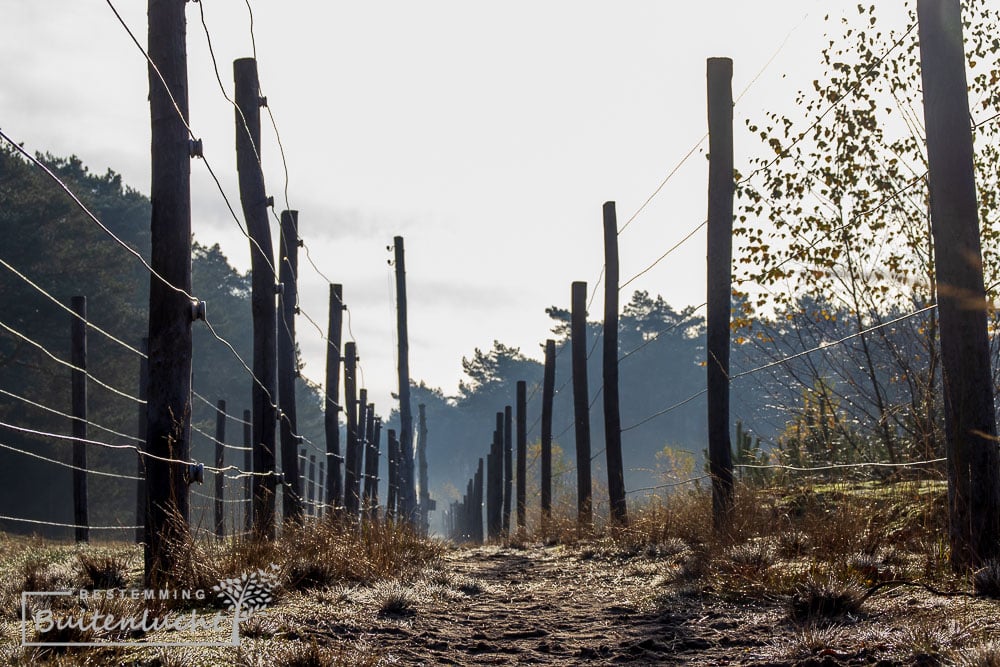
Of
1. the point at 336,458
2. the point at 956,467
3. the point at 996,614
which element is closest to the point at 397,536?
the point at 956,467

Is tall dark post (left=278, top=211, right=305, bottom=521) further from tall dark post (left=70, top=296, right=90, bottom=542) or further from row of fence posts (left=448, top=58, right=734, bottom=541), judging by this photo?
tall dark post (left=70, top=296, right=90, bottom=542)

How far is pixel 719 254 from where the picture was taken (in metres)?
10.4

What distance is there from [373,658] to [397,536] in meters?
5.06

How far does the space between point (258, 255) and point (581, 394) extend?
10564 mm

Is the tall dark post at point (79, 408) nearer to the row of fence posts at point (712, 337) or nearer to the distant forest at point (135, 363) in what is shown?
the distant forest at point (135, 363)

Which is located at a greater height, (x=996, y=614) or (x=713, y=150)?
(x=713, y=150)

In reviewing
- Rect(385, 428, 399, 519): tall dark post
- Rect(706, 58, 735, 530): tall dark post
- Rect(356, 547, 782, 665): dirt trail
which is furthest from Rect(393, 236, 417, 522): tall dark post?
Rect(356, 547, 782, 665): dirt trail

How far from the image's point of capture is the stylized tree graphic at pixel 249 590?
5.42 metres

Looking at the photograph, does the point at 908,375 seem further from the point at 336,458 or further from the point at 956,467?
the point at 336,458

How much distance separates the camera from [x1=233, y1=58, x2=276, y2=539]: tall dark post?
9.89 meters

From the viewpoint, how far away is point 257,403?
9914 millimetres

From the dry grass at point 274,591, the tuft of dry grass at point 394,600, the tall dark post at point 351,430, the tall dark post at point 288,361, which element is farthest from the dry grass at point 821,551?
the tall dark post at point 351,430

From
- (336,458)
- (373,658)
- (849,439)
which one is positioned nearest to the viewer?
(373,658)

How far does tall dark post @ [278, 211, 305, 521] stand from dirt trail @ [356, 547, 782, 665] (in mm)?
3114
